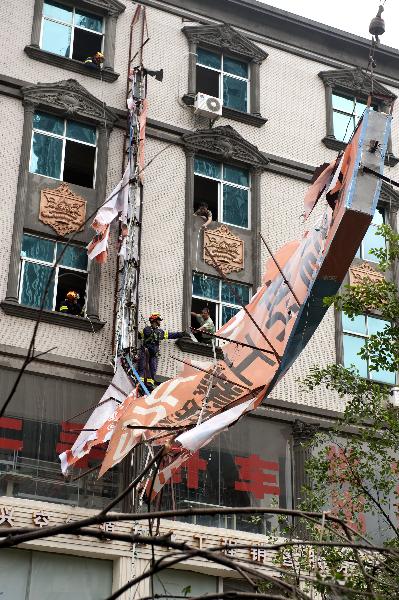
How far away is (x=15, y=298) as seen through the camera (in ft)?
59.4

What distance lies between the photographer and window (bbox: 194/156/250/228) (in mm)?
21219

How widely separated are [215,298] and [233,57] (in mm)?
6002

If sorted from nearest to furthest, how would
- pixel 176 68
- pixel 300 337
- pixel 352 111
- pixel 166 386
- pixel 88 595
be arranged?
pixel 300 337
pixel 166 386
pixel 88 595
pixel 176 68
pixel 352 111

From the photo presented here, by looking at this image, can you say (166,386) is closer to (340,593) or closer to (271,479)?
(271,479)

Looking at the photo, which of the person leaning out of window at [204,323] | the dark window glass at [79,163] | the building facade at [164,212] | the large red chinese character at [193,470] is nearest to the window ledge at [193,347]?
the building facade at [164,212]

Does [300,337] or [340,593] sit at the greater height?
[300,337]

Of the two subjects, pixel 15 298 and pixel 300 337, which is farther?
pixel 15 298

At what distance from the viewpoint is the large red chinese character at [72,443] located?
56.5 feet

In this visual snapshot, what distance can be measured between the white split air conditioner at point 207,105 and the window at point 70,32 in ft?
7.60

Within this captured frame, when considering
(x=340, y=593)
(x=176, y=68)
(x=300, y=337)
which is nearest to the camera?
(x=340, y=593)

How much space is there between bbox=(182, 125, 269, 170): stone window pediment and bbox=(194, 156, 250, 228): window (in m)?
0.23

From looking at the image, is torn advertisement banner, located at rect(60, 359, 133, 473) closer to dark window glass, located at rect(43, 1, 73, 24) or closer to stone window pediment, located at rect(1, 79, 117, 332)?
stone window pediment, located at rect(1, 79, 117, 332)

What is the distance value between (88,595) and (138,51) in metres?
11.0

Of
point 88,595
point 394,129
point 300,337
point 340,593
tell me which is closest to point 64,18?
point 394,129
